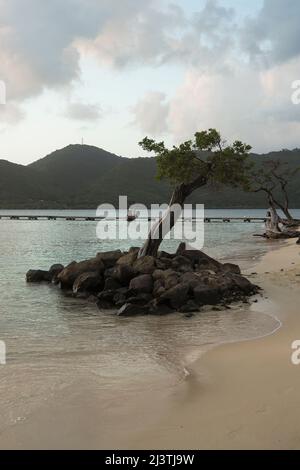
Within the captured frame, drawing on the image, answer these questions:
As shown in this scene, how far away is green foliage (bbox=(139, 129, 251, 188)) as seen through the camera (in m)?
23.0

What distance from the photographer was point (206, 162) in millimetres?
23297

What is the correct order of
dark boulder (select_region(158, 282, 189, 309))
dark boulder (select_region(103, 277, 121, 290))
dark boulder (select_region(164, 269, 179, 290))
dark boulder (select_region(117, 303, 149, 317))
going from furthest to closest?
dark boulder (select_region(103, 277, 121, 290)), dark boulder (select_region(164, 269, 179, 290)), dark boulder (select_region(158, 282, 189, 309)), dark boulder (select_region(117, 303, 149, 317))

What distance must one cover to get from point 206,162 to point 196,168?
627mm

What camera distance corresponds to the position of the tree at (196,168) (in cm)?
2305

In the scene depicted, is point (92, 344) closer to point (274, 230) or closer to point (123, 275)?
point (123, 275)

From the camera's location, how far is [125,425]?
6.30 metres

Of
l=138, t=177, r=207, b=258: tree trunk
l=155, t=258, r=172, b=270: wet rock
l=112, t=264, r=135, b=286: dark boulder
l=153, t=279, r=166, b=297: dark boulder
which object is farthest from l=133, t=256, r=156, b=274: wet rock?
l=138, t=177, r=207, b=258: tree trunk

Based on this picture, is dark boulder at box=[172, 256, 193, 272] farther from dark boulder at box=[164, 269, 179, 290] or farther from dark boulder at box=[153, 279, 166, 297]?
dark boulder at box=[153, 279, 166, 297]

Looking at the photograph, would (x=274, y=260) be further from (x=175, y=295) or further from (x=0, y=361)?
(x=0, y=361)

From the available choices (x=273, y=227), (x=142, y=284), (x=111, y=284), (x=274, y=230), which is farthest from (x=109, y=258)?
(x=273, y=227)

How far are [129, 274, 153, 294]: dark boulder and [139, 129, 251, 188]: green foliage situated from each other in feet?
23.7

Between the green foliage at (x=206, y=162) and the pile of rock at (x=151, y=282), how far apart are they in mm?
3971

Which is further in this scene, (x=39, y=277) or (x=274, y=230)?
(x=274, y=230)
